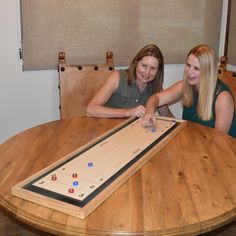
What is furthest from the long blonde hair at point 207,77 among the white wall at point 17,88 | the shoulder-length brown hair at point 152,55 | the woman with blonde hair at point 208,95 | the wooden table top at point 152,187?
the white wall at point 17,88

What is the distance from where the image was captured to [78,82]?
259cm

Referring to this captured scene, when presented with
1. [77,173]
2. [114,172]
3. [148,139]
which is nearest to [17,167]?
[77,173]

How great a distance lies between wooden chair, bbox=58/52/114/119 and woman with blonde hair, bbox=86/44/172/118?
0.78 ft

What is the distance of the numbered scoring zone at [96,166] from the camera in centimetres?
123

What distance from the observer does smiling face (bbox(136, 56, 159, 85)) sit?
225 centimetres

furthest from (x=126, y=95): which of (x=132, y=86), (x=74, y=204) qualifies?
(x=74, y=204)

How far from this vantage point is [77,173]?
1.38 metres

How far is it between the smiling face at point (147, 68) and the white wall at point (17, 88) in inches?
31.1

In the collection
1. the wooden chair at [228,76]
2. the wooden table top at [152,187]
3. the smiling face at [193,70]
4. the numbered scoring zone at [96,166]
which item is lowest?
the wooden table top at [152,187]

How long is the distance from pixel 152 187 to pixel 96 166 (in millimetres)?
256

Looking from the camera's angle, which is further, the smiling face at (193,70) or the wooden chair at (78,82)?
the wooden chair at (78,82)

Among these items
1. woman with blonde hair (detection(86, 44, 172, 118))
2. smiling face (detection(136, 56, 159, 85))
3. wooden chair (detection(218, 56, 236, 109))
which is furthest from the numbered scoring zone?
wooden chair (detection(218, 56, 236, 109))

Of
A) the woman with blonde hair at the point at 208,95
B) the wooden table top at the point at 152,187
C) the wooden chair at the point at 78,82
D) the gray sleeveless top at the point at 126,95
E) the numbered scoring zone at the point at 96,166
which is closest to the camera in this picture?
the wooden table top at the point at 152,187

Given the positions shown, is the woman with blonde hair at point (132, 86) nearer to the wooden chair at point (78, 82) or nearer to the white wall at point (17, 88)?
the wooden chair at point (78, 82)
